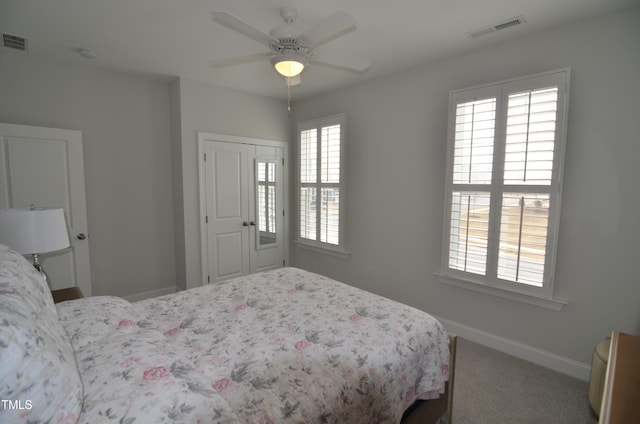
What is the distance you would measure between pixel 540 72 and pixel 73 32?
153 inches

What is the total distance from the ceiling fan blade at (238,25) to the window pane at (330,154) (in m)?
2.14

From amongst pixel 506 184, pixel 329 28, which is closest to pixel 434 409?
pixel 506 184

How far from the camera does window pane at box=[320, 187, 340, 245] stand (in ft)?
13.5

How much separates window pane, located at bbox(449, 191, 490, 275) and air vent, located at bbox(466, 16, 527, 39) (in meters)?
1.34

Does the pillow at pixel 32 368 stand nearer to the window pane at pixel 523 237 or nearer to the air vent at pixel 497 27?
the window pane at pixel 523 237

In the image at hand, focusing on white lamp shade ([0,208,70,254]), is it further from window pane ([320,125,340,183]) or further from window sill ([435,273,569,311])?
window sill ([435,273,569,311])

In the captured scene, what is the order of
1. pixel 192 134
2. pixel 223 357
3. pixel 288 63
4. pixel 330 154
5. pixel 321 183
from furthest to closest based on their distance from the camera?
pixel 321 183, pixel 330 154, pixel 192 134, pixel 288 63, pixel 223 357

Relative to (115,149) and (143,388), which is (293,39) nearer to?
(143,388)

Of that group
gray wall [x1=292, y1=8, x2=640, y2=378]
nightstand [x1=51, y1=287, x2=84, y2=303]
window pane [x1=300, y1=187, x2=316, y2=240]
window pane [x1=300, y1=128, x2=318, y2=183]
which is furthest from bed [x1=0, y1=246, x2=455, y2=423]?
window pane [x1=300, y1=128, x2=318, y2=183]

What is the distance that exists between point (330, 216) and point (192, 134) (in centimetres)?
205

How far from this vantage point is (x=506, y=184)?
2.61 m

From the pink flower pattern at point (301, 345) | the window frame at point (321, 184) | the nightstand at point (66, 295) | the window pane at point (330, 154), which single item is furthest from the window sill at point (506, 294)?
the nightstand at point (66, 295)

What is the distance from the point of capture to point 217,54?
117 inches

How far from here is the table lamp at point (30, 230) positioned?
1835mm
